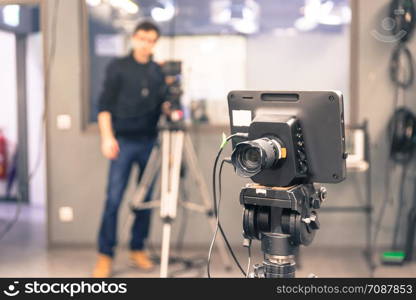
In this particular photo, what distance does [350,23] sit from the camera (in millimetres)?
3793

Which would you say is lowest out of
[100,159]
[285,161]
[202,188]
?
[202,188]

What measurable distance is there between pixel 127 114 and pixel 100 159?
0.72m

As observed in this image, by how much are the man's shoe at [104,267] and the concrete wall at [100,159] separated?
65 cm

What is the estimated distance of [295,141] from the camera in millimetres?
1482

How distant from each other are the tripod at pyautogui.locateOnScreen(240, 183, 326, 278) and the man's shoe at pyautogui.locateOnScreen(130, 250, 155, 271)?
1.97 m

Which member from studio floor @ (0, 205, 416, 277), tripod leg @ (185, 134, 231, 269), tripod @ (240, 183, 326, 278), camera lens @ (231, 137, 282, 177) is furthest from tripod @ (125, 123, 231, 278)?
camera lens @ (231, 137, 282, 177)

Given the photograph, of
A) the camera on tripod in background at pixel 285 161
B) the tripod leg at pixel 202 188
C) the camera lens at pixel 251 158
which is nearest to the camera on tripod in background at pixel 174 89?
the tripod leg at pixel 202 188

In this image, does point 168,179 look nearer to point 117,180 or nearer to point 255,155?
point 117,180

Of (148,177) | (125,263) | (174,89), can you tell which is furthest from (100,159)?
(174,89)

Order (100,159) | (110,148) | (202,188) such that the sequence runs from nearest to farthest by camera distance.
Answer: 1. (110,148)
2. (202,188)
3. (100,159)

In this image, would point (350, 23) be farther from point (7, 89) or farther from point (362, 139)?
point (7, 89)

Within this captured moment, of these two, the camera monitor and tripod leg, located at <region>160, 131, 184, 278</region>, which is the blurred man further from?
the camera monitor

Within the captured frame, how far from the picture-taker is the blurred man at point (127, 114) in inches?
129

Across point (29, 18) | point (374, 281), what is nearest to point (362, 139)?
point (374, 281)
